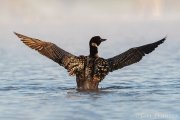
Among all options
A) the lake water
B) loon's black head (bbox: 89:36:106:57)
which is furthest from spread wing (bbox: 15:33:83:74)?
the lake water

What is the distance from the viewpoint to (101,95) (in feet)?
55.8

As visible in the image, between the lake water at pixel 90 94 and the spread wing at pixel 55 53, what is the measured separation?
565 mm

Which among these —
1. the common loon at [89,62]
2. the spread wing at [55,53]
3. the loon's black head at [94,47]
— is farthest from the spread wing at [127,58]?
the spread wing at [55,53]

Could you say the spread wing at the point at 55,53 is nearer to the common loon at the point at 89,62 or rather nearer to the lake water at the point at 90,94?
the common loon at the point at 89,62

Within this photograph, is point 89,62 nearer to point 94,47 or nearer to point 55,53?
point 94,47

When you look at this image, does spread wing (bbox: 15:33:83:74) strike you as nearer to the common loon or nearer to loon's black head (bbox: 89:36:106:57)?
the common loon

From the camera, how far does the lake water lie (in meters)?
14.4

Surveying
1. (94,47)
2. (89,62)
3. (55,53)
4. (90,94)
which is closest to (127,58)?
(94,47)

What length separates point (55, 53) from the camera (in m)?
18.8

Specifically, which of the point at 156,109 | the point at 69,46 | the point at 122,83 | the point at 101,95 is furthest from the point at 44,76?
the point at 69,46

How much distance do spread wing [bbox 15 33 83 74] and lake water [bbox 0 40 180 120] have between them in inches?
22.2

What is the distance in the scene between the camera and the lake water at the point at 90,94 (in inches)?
567


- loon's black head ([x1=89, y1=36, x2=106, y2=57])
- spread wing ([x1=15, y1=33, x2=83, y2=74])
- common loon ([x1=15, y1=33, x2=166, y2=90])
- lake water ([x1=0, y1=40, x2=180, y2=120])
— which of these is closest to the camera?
lake water ([x1=0, y1=40, x2=180, y2=120])

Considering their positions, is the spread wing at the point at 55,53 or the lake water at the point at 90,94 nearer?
the lake water at the point at 90,94
